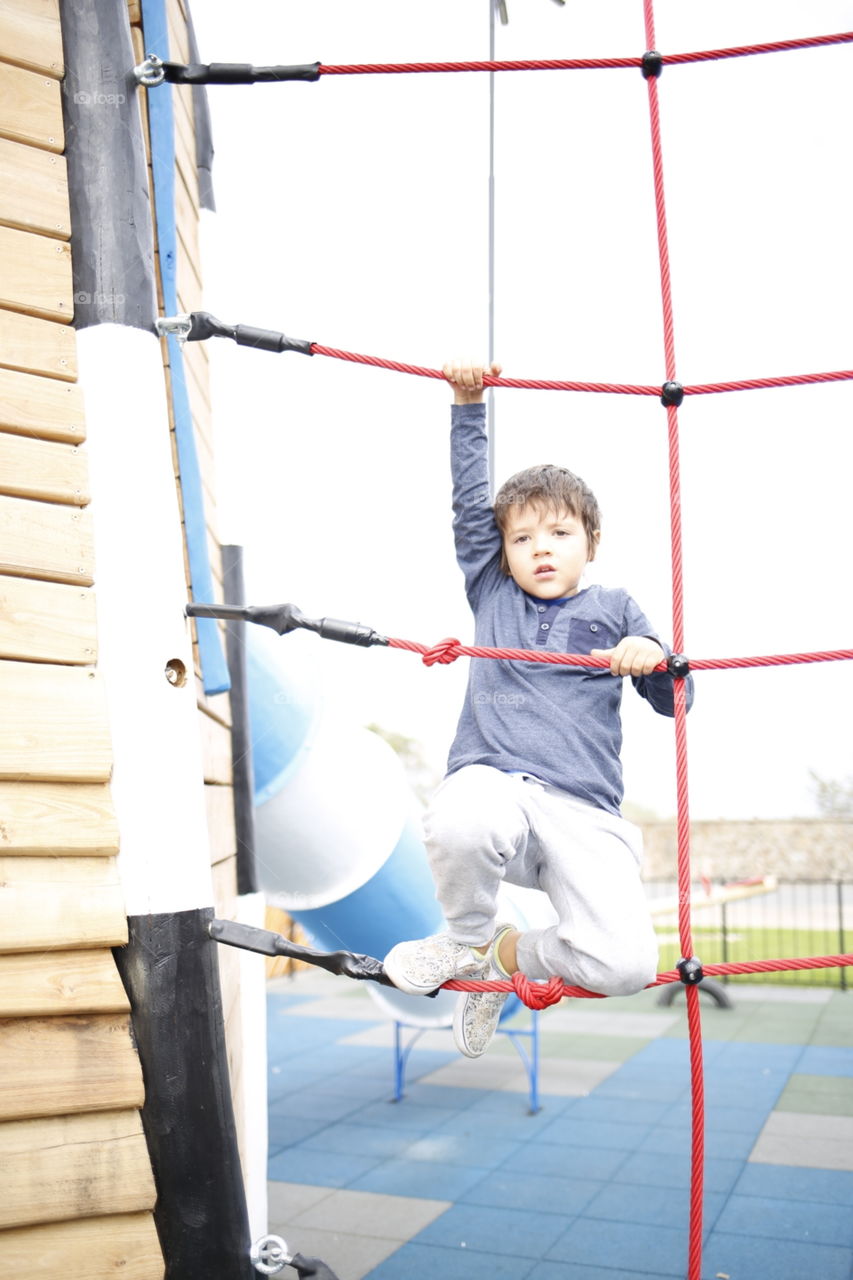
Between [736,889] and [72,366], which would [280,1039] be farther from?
[72,366]

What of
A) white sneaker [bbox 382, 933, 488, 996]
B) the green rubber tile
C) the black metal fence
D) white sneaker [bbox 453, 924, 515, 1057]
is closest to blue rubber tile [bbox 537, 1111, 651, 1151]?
the green rubber tile

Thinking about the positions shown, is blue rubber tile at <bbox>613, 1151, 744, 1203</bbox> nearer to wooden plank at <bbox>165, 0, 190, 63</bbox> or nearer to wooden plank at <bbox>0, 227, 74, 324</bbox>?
wooden plank at <bbox>0, 227, 74, 324</bbox>

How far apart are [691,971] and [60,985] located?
3.10ft

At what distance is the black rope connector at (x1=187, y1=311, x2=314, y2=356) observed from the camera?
6.20ft

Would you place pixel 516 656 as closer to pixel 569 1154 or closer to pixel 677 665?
pixel 677 665

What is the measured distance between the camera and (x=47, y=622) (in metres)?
1.71

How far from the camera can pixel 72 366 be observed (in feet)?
5.92

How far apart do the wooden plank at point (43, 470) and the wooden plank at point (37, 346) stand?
4.5 inches

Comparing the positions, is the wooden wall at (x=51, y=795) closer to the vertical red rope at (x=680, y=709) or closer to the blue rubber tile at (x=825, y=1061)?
the vertical red rope at (x=680, y=709)

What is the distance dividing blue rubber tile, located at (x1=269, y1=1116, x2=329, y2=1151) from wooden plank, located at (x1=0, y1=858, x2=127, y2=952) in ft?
14.1

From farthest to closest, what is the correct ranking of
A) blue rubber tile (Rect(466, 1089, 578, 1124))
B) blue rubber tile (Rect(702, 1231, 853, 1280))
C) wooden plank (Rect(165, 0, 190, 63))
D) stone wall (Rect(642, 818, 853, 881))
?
stone wall (Rect(642, 818, 853, 881)) < blue rubber tile (Rect(466, 1089, 578, 1124)) < blue rubber tile (Rect(702, 1231, 853, 1280)) < wooden plank (Rect(165, 0, 190, 63))

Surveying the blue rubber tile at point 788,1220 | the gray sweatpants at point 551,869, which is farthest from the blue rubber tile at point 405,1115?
the gray sweatpants at point 551,869

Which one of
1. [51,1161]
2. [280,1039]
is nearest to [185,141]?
[51,1161]

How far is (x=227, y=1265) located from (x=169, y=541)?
43.6 inches
